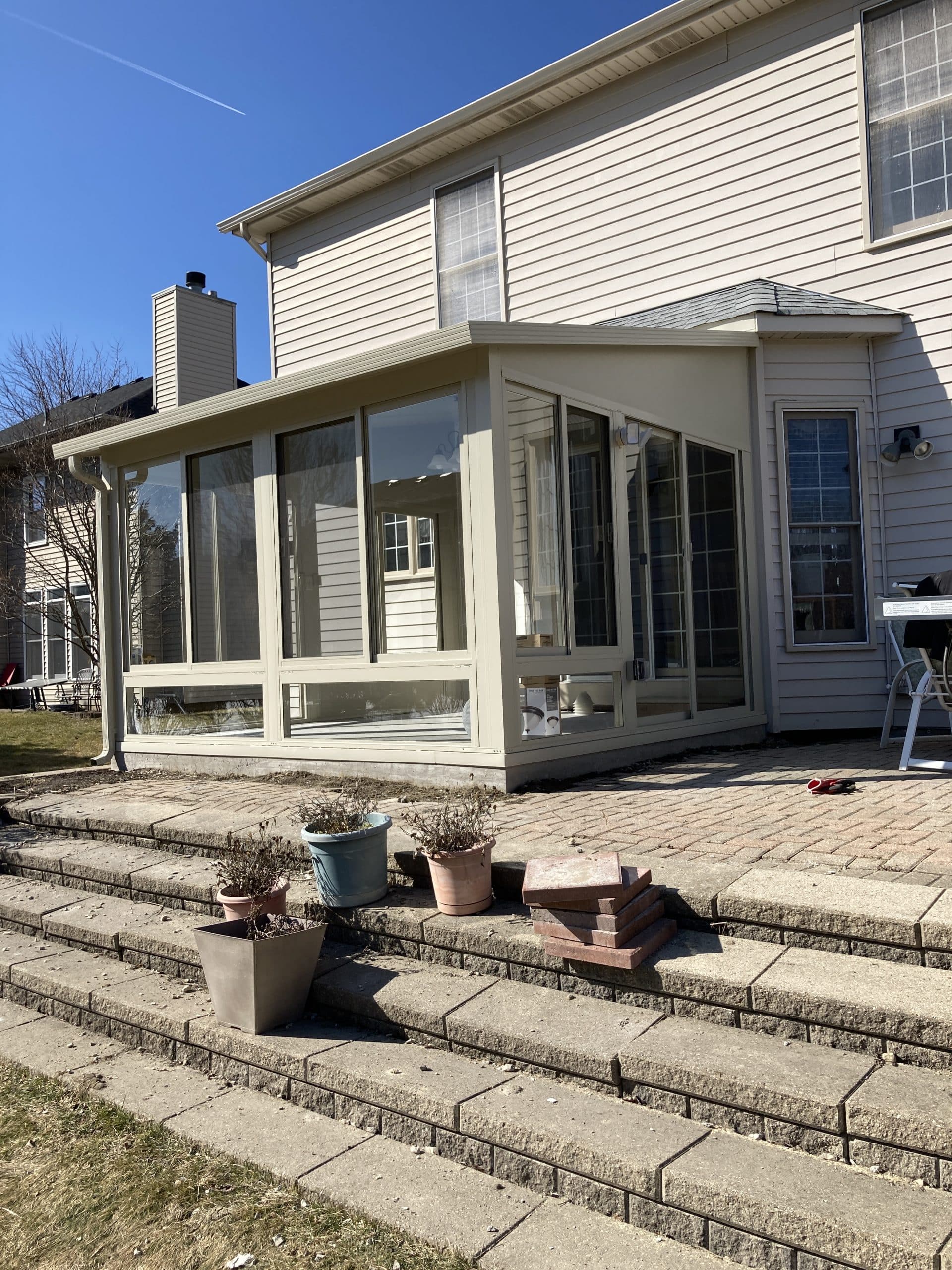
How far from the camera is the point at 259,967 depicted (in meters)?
3.16

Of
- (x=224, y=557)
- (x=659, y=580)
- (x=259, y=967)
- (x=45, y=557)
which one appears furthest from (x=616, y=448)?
(x=45, y=557)

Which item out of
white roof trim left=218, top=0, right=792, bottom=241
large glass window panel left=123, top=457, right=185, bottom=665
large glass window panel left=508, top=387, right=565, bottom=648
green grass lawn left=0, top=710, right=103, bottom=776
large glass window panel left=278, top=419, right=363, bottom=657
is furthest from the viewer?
green grass lawn left=0, top=710, right=103, bottom=776

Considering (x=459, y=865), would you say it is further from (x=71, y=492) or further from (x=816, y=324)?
(x=71, y=492)

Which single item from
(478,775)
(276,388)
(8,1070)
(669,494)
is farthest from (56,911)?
(669,494)

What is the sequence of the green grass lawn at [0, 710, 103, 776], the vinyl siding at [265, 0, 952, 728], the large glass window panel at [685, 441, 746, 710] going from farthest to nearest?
the green grass lawn at [0, 710, 103, 776]
the vinyl siding at [265, 0, 952, 728]
the large glass window panel at [685, 441, 746, 710]

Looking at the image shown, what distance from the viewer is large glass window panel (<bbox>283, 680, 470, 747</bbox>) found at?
18.5 feet

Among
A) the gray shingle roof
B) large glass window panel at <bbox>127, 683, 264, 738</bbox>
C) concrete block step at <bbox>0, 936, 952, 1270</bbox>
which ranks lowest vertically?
concrete block step at <bbox>0, 936, 952, 1270</bbox>

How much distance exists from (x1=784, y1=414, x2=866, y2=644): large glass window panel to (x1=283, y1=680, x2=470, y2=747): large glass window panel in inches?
132

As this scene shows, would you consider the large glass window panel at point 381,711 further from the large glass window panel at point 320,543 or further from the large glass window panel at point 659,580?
the large glass window panel at point 659,580

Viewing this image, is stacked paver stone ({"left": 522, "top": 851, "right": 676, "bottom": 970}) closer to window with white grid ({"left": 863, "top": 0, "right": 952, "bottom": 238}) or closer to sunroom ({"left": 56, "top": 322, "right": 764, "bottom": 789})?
sunroom ({"left": 56, "top": 322, "right": 764, "bottom": 789})

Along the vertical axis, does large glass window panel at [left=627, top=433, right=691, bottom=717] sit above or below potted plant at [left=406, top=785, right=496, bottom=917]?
above

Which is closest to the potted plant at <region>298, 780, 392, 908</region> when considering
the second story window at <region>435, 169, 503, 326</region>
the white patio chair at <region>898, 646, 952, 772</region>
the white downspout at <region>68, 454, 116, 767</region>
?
the white patio chair at <region>898, 646, 952, 772</region>

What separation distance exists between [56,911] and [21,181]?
12.5 metres

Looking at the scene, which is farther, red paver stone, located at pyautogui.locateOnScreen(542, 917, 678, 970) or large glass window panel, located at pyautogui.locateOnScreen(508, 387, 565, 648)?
large glass window panel, located at pyautogui.locateOnScreen(508, 387, 565, 648)
